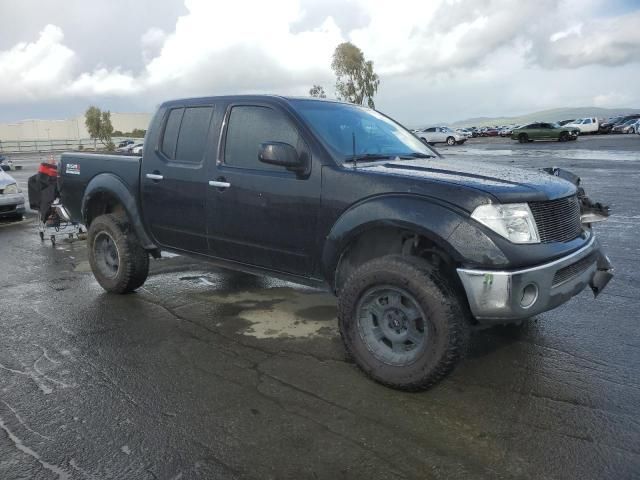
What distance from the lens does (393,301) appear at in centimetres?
353

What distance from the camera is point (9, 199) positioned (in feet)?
36.8

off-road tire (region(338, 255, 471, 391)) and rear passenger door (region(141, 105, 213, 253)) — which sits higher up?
rear passenger door (region(141, 105, 213, 253))

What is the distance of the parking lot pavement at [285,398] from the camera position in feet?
9.06

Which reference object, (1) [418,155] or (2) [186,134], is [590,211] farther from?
(2) [186,134]

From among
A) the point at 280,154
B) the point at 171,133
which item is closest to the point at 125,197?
the point at 171,133

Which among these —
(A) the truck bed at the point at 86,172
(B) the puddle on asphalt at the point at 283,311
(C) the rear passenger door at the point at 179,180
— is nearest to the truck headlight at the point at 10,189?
(A) the truck bed at the point at 86,172

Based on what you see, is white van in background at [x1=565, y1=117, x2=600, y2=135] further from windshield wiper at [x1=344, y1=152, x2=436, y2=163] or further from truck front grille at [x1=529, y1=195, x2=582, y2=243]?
truck front grille at [x1=529, y1=195, x2=582, y2=243]

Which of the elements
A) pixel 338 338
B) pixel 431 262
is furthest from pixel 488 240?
pixel 338 338

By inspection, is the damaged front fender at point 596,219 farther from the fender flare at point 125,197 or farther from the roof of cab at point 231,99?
the fender flare at point 125,197

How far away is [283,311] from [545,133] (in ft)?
139

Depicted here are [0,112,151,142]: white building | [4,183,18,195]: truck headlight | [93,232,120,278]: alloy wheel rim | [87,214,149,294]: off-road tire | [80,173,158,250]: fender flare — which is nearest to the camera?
[80,173,158,250]: fender flare

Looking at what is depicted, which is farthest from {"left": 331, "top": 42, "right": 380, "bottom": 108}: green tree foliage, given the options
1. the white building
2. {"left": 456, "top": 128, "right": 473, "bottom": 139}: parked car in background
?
the white building

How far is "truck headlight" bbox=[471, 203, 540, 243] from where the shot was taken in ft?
10.4

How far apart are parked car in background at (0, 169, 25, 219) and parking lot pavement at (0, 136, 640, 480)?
22.1 ft
